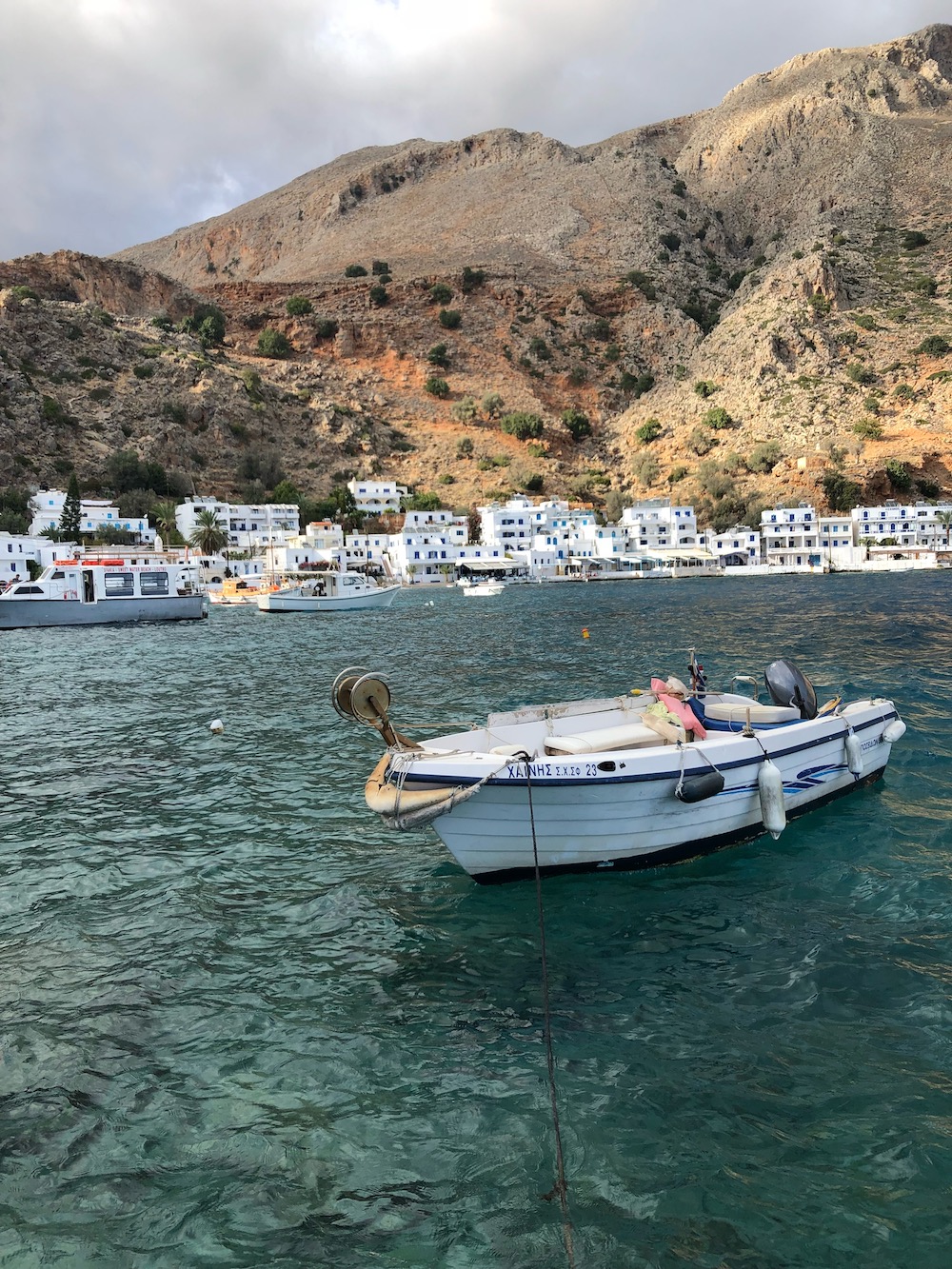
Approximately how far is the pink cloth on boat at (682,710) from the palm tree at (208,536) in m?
79.6

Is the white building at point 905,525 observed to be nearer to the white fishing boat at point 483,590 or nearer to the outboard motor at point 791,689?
the white fishing boat at point 483,590

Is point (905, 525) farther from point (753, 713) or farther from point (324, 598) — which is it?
point (753, 713)

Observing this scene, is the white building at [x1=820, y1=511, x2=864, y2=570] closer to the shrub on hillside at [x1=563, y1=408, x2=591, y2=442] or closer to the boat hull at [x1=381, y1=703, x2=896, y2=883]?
the shrub on hillside at [x1=563, y1=408, x2=591, y2=442]

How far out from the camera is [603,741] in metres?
10.6

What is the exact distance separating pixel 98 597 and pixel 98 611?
1.51m

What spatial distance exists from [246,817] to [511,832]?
5.24 meters

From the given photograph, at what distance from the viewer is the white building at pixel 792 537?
92.6m

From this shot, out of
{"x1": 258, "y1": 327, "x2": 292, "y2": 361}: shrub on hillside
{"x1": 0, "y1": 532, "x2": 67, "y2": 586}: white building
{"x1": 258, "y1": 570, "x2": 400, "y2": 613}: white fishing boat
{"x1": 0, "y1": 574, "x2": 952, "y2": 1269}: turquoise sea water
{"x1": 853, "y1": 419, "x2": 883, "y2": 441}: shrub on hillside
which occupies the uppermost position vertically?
{"x1": 258, "y1": 327, "x2": 292, "y2": 361}: shrub on hillside

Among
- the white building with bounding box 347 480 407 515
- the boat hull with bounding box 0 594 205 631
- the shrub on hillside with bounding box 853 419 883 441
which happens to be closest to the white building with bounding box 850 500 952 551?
the shrub on hillside with bounding box 853 419 883 441

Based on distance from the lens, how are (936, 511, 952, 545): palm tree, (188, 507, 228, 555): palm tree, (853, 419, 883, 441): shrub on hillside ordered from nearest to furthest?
(188, 507, 228, 555): palm tree, (936, 511, 952, 545): palm tree, (853, 419, 883, 441): shrub on hillside

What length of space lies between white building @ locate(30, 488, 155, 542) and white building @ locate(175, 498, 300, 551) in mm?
4405

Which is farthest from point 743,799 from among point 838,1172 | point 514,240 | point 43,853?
point 514,240

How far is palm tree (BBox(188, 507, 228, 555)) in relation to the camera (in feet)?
278

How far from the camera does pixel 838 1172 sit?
16.8ft
